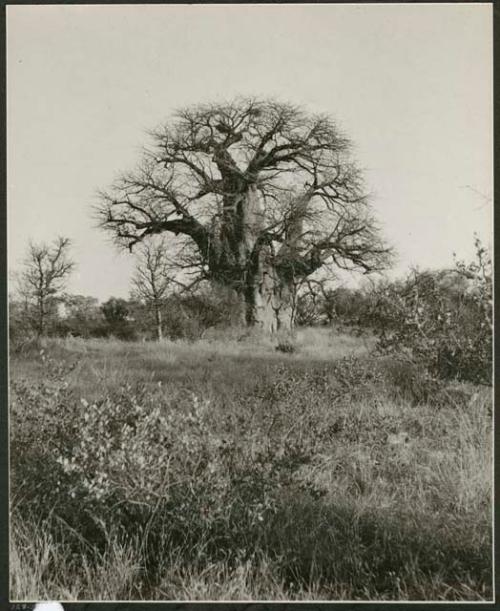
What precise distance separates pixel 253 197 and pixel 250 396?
50.3 inches

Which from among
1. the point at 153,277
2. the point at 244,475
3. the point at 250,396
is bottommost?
the point at 244,475

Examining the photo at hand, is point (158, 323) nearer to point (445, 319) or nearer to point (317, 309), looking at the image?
point (317, 309)

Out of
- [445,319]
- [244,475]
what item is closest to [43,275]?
[244,475]

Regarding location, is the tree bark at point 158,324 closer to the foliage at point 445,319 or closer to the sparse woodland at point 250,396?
the sparse woodland at point 250,396

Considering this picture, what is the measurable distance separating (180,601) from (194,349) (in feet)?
4.92

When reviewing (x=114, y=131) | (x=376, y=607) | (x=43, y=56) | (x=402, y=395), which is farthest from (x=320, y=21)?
(x=376, y=607)

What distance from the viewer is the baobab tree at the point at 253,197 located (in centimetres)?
414

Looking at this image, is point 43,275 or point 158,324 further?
point 158,324

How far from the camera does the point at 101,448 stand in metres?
3.85

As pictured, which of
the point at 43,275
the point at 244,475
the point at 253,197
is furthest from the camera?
the point at 253,197

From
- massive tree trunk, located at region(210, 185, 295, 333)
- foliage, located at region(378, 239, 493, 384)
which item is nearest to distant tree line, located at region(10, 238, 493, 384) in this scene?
foliage, located at region(378, 239, 493, 384)

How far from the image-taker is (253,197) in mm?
4230

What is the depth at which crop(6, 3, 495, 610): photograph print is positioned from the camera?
3854mm

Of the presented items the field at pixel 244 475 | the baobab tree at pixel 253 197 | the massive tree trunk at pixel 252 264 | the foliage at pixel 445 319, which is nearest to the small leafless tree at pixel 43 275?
the field at pixel 244 475
